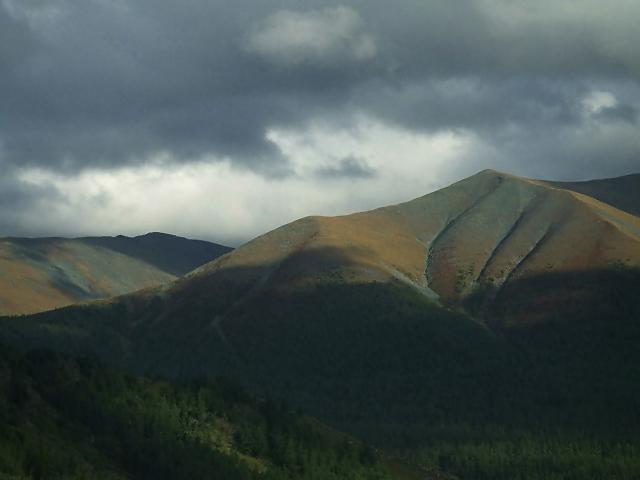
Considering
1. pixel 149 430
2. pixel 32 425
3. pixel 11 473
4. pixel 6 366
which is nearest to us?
pixel 11 473

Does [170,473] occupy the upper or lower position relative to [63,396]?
lower

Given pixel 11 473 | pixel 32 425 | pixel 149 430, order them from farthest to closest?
1. pixel 149 430
2. pixel 32 425
3. pixel 11 473

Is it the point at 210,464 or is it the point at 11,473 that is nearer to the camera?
the point at 11,473

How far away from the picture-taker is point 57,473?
151375 millimetres

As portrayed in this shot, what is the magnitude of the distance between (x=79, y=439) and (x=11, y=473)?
34.0 metres

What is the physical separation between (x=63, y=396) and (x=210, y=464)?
107 ft

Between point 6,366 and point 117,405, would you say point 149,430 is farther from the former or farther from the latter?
point 6,366

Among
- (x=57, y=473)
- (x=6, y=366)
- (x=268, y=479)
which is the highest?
(x=6, y=366)

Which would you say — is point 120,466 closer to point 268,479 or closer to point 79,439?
point 79,439

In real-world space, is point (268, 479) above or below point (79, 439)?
below

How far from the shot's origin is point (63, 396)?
193500 mm

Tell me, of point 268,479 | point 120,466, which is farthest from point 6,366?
point 268,479

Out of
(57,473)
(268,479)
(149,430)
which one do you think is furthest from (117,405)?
(57,473)

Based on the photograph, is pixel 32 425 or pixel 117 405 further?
pixel 117 405
